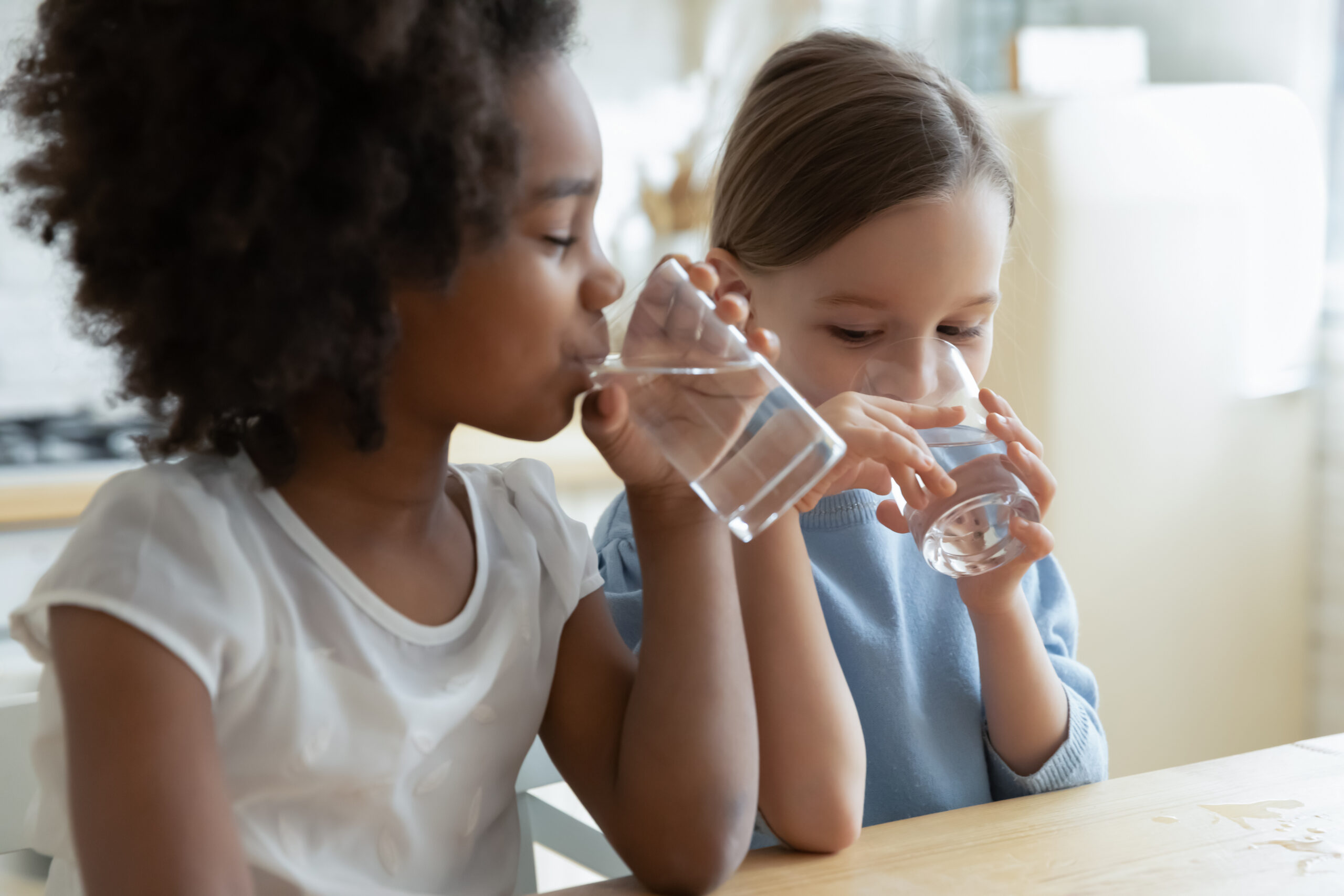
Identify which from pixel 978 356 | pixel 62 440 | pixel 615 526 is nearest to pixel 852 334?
pixel 978 356

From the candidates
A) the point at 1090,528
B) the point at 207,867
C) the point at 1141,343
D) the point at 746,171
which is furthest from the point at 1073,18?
the point at 207,867

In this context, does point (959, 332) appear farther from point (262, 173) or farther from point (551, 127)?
point (262, 173)

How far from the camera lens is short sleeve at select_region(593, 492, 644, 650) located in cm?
104

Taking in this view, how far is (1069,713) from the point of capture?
3.34 ft

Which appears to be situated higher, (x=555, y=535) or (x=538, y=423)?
(x=538, y=423)

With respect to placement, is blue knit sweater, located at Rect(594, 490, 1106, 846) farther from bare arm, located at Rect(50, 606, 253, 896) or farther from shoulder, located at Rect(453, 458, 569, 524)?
bare arm, located at Rect(50, 606, 253, 896)

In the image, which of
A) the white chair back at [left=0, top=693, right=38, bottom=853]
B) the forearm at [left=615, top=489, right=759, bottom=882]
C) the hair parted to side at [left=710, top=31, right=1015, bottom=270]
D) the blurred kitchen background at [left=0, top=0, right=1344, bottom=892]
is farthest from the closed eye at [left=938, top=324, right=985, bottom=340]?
the blurred kitchen background at [left=0, top=0, right=1344, bottom=892]

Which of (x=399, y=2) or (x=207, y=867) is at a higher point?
(x=399, y=2)

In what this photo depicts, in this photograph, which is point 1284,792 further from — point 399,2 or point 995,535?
point 399,2

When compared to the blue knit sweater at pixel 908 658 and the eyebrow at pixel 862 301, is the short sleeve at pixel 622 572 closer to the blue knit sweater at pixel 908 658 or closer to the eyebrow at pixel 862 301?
the blue knit sweater at pixel 908 658

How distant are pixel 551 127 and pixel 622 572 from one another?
20.0 inches

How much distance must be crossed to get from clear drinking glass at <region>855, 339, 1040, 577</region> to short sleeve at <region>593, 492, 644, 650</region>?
24cm

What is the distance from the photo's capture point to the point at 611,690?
0.84 metres

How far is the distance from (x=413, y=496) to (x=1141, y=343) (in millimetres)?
1783
